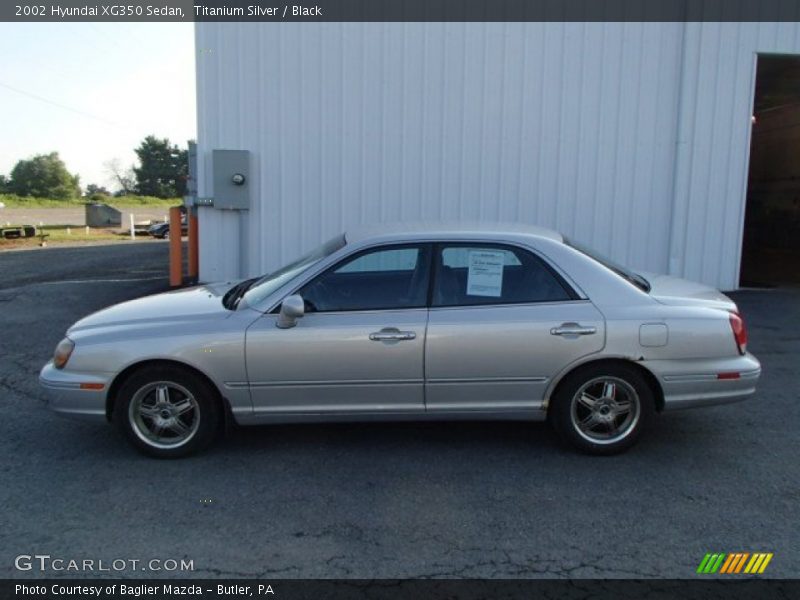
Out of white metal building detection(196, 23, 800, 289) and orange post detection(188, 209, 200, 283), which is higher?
white metal building detection(196, 23, 800, 289)

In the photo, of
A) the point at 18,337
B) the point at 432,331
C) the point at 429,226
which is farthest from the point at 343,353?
the point at 18,337

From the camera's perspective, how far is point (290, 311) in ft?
13.3

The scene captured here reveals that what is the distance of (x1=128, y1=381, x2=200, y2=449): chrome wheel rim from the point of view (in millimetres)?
4236

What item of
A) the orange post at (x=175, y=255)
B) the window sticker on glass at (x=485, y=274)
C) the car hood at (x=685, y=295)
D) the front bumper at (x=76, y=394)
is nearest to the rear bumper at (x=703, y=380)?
the car hood at (x=685, y=295)

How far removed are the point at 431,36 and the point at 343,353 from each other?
23.7 ft

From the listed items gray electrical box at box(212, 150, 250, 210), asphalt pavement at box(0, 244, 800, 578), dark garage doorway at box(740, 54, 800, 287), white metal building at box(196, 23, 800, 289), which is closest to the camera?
asphalt pavement at box(0, 244, 800, 578)

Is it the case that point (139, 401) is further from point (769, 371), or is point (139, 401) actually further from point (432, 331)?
point (769, 371)

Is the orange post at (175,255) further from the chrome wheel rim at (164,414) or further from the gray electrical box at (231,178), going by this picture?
the chrome wheel rim at (164,414)

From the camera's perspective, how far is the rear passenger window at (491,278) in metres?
4.31

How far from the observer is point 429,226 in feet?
15.6

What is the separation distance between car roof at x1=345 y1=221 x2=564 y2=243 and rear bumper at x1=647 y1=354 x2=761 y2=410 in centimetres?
114

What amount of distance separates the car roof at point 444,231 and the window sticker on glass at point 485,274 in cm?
16

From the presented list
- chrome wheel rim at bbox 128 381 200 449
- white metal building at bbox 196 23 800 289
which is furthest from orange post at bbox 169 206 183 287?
chrome wheel rim at bbox 128 381 200 449

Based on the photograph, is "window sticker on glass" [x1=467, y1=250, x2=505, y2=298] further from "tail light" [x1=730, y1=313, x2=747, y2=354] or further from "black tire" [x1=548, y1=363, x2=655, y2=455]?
"tail light" [x1=730, y1=313, x2=747, y2=354]
